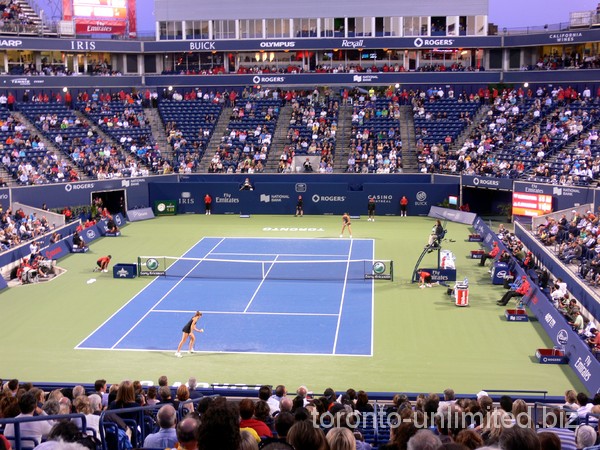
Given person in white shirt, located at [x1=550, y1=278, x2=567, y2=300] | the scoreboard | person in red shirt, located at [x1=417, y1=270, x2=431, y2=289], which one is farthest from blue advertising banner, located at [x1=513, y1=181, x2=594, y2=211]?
person in white shirt, located at [x1=550, y1=278, x2=567, y2=300]

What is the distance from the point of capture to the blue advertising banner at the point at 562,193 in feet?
140

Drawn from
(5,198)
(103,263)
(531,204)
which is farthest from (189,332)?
(531,204)

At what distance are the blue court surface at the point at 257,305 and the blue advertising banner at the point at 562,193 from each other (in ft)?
37.0

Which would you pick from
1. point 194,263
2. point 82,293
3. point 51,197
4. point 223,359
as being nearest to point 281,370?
point 223,359

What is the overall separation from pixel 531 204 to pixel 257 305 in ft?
69.9

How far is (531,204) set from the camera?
152ft

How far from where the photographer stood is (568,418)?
1492 centimetres

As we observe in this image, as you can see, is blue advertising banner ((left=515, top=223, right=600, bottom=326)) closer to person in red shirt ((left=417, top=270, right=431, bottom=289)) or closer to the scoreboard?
the scoreboard

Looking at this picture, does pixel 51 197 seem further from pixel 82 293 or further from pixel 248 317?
pixel 248 317

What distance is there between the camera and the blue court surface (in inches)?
1041

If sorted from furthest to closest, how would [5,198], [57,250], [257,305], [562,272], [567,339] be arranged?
[5,198], [57,250], [562,272], [257,305], [567,339]

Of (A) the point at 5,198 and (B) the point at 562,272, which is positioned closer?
(B) the point at 562,272

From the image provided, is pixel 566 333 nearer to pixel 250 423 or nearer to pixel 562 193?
pixel 250 423

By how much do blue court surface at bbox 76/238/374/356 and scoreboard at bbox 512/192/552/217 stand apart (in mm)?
10893
